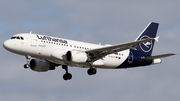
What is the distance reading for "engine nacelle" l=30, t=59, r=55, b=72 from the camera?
187 ft

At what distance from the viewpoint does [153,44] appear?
6372cm

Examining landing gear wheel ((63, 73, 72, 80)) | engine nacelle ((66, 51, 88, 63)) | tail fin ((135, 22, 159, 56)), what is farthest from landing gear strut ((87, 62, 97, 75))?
tail fin ((135, 22, 159, 56))

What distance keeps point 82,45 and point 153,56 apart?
10712 millimetres

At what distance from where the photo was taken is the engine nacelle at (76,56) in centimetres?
5222

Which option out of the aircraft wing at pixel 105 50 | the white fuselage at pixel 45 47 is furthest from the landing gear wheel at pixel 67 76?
the aircraft wing at pixel 105 50

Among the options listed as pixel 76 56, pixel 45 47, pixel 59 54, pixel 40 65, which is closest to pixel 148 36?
pixel 76 56

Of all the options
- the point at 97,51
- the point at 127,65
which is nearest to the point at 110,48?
the point at 97,51

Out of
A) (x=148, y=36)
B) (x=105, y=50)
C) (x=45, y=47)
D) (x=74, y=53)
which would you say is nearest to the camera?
(x=45, y=47)

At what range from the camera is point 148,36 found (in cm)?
6328

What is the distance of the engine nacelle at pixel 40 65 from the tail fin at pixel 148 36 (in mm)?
13845

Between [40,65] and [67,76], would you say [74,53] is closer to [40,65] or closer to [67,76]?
[40,65]

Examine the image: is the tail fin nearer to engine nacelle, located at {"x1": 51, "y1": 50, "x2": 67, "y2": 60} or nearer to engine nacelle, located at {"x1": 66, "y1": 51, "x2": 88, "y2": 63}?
engine nacelle, located at {"x1": 66, "y1": 51, "x2": 88, "y2": 63}

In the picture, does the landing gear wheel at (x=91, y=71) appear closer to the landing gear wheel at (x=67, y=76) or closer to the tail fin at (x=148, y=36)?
the landing gear wheel at (x=67, y=76)

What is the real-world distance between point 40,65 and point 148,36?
17810 millimetres
